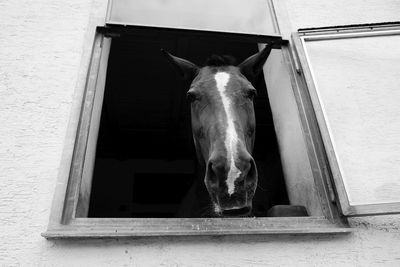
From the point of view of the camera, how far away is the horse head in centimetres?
163

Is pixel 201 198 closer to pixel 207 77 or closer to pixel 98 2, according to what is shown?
pixel 207 77

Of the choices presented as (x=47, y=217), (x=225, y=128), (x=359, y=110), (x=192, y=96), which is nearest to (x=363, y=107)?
(x=359, y=110)

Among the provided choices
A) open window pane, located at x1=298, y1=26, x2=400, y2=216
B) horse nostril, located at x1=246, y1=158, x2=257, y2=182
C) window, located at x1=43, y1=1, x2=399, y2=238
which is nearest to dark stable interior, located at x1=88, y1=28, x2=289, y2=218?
window, located at x1=43, y1=1, x2=399, y2=238

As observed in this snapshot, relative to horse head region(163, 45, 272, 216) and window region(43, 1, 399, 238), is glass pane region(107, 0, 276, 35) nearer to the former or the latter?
window region(43, 1, 399, 238)

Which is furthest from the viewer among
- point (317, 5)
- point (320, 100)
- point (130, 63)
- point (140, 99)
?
point (140, 99)

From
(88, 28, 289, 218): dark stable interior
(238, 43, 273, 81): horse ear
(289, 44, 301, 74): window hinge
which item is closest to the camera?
(289, 44, 301, 74): window hinge

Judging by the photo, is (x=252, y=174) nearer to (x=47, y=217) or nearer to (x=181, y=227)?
(x=181, y=227)

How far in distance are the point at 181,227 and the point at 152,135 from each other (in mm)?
4782

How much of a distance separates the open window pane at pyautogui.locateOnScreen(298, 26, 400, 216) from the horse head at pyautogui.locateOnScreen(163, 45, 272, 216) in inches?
19.2

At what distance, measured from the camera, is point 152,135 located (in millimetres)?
6281

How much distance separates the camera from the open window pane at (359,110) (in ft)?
6.09

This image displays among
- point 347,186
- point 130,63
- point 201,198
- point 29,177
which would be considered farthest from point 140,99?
point 347,186

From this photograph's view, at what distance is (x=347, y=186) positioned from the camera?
5.89 feet

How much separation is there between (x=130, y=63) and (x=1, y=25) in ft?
6.53
